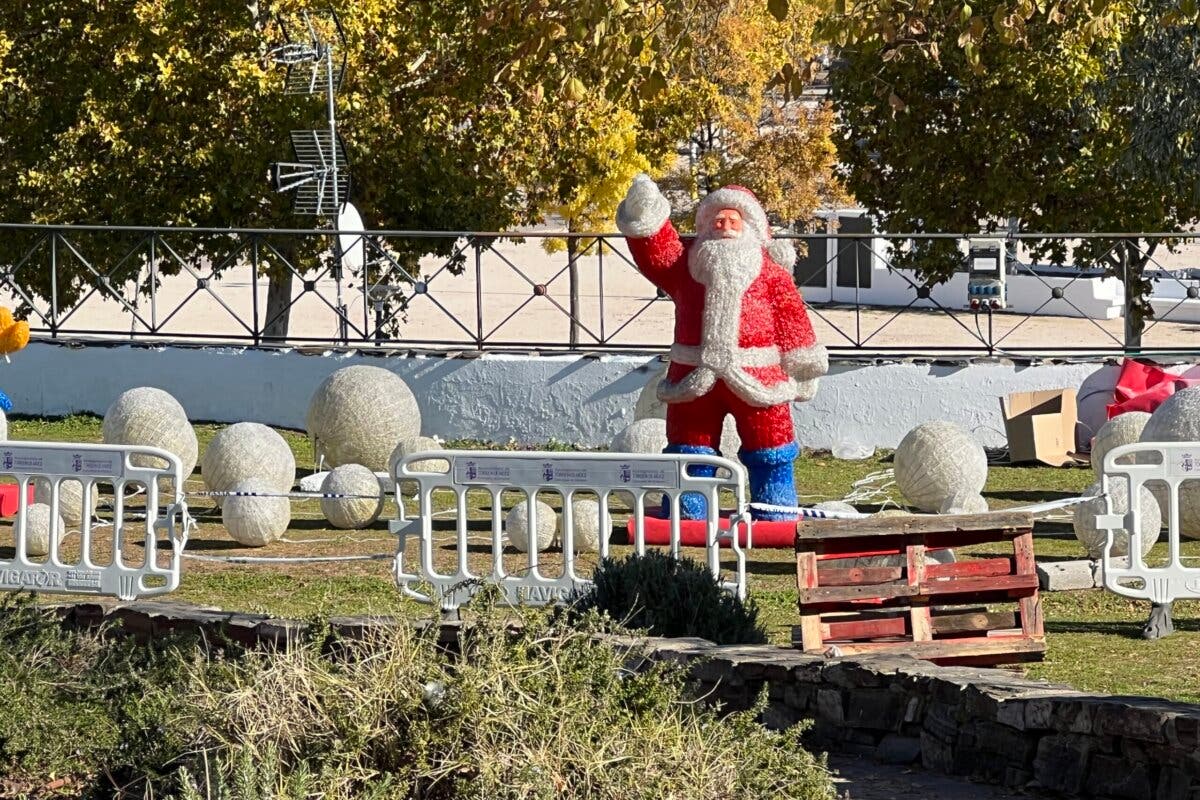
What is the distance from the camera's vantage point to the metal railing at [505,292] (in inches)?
710

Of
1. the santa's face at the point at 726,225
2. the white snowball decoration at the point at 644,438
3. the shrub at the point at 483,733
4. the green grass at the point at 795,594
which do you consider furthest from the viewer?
the white snowball decoration at the point at 644,438

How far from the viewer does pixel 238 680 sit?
5.62 meters

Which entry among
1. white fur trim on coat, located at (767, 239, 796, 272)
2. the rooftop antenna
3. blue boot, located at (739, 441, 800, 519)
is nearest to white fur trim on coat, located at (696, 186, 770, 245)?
white fur trim on coat, located at (767, 239, 796, 272)

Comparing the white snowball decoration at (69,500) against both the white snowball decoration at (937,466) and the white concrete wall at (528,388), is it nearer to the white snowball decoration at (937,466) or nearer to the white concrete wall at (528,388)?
the white concrete wall at (528,388)

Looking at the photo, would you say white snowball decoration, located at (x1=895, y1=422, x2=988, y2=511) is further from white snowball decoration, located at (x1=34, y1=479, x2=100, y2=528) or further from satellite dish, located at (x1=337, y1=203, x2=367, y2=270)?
satellite dish, located at (x1=337, y1=203, x2=367, y2=270)

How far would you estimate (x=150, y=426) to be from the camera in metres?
13.4

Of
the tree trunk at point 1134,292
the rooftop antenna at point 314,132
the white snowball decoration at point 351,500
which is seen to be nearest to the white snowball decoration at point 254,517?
the white snowball decoration at point 351,500

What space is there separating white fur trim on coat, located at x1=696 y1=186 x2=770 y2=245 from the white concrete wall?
14.9 feet

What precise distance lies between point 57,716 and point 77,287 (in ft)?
51.0

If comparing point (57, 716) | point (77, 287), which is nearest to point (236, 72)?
point (77, 287)

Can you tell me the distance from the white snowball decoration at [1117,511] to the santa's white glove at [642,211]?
3013 mm

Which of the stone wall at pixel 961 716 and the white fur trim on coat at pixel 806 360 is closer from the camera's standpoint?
the stone wall at pixel 961 716

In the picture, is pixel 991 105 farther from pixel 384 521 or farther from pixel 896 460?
pixel 384 521

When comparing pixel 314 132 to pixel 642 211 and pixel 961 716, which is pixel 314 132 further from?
pixel 961 716
